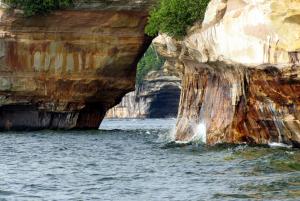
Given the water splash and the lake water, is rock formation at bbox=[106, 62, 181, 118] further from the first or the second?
the lake water

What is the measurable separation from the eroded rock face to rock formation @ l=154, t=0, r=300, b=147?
11.7 m

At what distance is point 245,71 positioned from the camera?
85.2 feet

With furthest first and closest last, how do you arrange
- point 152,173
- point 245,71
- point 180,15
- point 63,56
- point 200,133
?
point 63,56 → point 200,133 → point 180,15 → point 245,71 → point 152,173

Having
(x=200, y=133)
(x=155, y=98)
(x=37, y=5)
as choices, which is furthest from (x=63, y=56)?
(x=155, y=98)

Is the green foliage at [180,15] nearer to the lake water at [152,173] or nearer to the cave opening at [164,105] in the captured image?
the lake water at [152,173]

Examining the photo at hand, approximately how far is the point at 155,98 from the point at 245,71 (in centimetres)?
8119

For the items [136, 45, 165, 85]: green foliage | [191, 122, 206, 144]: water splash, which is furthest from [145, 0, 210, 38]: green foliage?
[136, 45, 165, 85]: green foliage

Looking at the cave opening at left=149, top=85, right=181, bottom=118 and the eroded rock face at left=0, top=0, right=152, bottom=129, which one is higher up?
the eroded rock face at left=0, top=0, right=152, bottom=129

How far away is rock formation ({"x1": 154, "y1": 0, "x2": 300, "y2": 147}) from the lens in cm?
2338

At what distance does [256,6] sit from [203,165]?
492cm

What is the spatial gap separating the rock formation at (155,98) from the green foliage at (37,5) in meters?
57.9

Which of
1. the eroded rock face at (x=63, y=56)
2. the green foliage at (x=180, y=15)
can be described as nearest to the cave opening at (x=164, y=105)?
the eroded rock face at (x=63, y=56)

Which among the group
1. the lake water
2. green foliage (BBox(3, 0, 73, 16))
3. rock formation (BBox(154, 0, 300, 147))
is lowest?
the lake water

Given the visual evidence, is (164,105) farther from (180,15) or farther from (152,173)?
(152,173)
